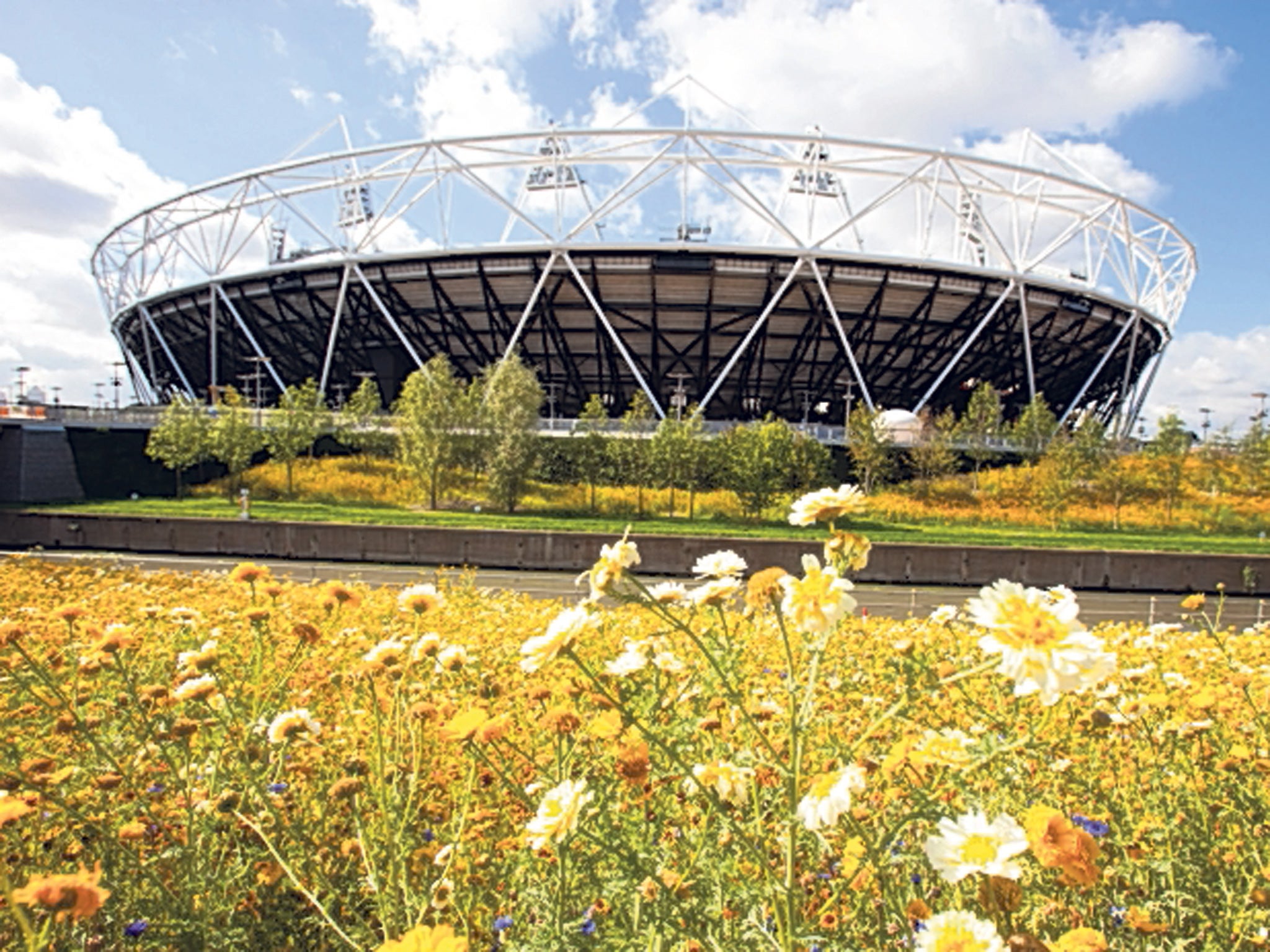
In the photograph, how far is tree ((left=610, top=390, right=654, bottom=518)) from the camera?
29.8 m

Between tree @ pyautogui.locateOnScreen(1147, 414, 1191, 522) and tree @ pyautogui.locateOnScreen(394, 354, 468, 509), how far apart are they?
3018cm

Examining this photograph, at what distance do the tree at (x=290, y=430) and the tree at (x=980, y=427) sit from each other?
98.2 feet

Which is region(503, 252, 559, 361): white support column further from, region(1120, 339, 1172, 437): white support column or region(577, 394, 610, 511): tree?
region(1120, 339, 1172, 437): white support column

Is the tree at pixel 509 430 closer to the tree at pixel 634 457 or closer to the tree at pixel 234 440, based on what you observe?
the tree at pixel 634 457

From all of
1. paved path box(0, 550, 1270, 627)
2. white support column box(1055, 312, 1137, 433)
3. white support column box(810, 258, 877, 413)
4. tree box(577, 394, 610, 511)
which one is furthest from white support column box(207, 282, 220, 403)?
white support column box(1055, 312, 1137, 433)

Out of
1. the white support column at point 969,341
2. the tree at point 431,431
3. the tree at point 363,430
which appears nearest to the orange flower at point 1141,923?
the tree at point 431,431

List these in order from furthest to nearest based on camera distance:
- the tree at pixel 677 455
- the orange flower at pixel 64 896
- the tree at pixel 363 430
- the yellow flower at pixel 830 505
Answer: the tree at pixel 363 430 < the tree at pixel 677 455 < the yellow flower at pixel 830 505 < the orange flower at pixel 64 896

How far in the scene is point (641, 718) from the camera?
2.59 metres

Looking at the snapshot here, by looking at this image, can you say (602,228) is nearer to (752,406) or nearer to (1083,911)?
(752,406)

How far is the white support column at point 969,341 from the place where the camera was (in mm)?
36812

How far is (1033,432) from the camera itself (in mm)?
35281

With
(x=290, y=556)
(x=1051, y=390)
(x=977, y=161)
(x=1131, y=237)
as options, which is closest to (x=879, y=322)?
(x=977, y=161)

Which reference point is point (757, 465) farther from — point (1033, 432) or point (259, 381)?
point (259, 381)

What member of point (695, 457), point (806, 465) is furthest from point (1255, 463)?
point (695, 457)
